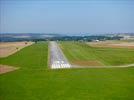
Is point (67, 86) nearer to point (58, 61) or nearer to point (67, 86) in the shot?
point (67, 86)

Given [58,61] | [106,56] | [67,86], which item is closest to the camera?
[67,86]

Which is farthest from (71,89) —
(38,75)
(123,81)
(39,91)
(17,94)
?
(38,75)

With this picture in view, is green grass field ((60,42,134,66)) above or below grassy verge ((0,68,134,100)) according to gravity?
below

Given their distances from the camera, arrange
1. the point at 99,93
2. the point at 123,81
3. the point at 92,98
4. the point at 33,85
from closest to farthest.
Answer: the point at 92,98, the point at 99,93, the point at 33,85, the point at 123,81

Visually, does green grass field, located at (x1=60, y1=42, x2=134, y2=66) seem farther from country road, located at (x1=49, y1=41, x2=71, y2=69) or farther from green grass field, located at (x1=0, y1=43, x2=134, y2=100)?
green grass field, located at (x1=0, y1=43, x2=134, y2=100)

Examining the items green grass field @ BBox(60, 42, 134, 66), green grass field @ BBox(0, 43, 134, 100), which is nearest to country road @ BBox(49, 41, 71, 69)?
green grass field @ BBox(60, 42, 134, 66)

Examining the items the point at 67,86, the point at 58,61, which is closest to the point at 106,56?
the point at 58,61

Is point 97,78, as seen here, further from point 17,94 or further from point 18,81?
point 17,94

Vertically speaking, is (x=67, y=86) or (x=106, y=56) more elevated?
(x=67, y=86)

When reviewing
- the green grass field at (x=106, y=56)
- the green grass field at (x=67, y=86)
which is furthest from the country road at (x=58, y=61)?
the green grass field at (x=67, y=86)

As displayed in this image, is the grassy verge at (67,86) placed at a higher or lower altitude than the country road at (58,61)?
higher

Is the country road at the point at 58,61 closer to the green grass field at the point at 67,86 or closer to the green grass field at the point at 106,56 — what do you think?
the green grass field at the point at 106,56
